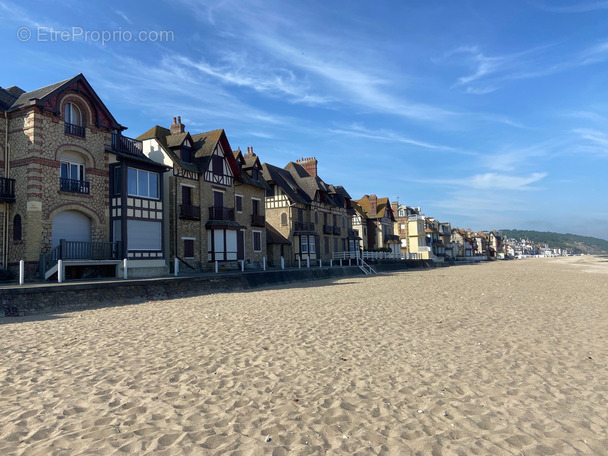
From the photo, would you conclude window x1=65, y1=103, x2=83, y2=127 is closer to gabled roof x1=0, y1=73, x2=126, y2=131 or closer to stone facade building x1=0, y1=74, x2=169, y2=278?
stone facade building x1=0, y1=74, x2=169, y2=278

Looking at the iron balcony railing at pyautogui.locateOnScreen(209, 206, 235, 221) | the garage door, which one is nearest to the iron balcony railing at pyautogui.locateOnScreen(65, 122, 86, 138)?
the garage door

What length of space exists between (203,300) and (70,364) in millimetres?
9068

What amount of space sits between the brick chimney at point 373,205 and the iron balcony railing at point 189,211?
32.2 m

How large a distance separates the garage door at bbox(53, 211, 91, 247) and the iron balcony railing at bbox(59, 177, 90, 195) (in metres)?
1.03

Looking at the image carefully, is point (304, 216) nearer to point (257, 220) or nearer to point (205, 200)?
point (257, 220)

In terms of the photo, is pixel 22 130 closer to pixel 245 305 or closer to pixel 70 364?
pixel 245 305

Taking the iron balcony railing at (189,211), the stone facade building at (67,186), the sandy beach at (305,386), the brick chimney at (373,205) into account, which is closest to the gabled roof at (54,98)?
the stone facade building at (67,186)

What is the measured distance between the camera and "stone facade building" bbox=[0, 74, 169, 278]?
1730cm

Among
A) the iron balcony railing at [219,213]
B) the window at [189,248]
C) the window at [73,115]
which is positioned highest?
the window at [73,115]

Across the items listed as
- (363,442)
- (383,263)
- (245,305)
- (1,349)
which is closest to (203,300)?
(245,305)

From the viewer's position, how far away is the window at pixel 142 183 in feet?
67.8

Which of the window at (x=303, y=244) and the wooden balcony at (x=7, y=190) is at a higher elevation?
the wooden balcony at (x=7, y=190)

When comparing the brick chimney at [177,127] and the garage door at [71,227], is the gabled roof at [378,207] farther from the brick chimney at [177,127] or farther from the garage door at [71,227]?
the garage door at [71,227]

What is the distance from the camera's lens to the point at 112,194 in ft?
67.1
